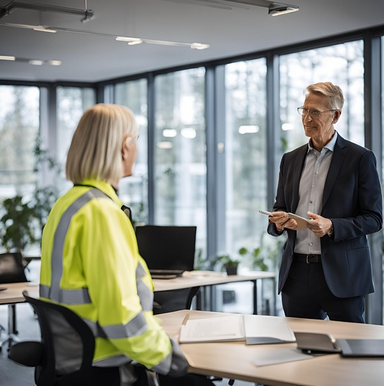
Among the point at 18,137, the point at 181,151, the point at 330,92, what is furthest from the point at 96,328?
the point at 18,137

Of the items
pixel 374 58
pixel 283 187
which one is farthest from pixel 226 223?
pixel 283 187

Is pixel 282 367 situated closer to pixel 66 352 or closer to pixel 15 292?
pixel 66 352

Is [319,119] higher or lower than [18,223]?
higher

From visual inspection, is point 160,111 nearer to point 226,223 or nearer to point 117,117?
point 226,223

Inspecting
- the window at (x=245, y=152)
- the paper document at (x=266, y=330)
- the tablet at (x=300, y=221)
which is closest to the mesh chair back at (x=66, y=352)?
the paper document at (x=266, y=330)

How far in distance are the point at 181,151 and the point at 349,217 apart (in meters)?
4.90

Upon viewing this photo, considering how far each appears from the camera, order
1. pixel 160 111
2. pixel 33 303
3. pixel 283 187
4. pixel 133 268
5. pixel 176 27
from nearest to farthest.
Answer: pixel 133 268, pixel 33 303, pixel 283 187, pixel 176 27, pixel 160 111

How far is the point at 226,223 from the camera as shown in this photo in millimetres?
7754

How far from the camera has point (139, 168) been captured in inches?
345

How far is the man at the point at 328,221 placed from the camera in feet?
10.9

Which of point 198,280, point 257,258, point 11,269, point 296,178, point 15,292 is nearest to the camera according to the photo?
point 296,178

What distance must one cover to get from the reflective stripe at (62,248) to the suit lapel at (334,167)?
1.60 m

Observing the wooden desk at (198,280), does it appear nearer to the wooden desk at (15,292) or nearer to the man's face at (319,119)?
the wooden desk at (15,292)

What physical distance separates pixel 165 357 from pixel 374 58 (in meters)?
4.71
